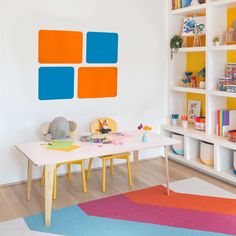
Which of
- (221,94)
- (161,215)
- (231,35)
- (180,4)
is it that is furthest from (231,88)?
(161,215)

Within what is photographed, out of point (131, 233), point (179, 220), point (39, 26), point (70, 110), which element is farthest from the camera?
point (70, 110)

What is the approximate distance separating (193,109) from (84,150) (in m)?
2.16

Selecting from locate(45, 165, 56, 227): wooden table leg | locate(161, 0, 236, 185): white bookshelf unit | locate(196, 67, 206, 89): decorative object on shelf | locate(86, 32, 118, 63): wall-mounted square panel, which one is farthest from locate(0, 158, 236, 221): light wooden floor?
locate(86, 32, 118, 63): wall-mounted square panel

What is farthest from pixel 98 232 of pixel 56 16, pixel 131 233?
pixel 56 16

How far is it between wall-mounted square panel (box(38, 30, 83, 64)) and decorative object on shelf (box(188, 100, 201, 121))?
5.39 feet

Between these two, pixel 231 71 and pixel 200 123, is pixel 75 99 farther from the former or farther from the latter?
pixel 231 71

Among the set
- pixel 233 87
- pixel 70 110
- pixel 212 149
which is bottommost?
pixel 212 149

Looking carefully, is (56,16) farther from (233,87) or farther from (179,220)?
(179,220)

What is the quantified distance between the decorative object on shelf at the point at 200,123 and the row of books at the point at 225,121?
239 millimetres

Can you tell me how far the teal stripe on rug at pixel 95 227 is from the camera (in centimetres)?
277

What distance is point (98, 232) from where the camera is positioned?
2.78m

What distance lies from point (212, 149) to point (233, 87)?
0.75 metres

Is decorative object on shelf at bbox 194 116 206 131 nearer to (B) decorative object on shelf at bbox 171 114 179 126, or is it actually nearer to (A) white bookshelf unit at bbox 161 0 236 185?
(A) white bookshelf unit at bbox 161 0 236 185

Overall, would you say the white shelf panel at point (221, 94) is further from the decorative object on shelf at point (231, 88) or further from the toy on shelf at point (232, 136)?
the toy on shelf at point (232, 136)
